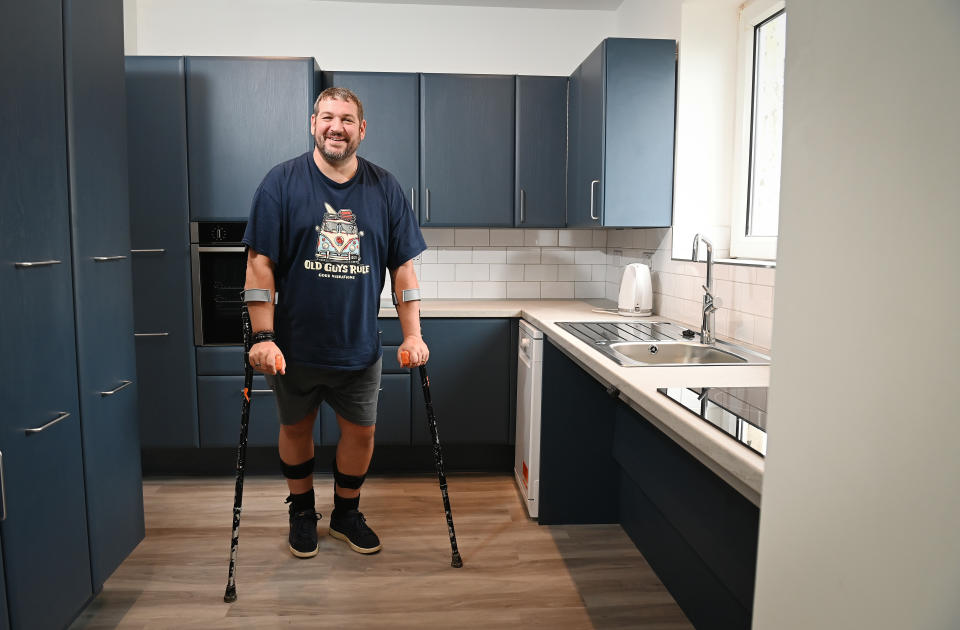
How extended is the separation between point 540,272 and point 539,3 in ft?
4.99

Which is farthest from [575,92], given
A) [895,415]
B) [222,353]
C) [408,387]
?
[895,415]

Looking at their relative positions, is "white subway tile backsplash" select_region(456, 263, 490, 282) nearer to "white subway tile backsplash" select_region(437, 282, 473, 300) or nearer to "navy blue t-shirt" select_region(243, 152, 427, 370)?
"white subway tile backsplash" select_region(437, 282, 473, 300)

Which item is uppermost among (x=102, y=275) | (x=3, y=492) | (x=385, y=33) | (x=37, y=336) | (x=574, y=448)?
(x=385, y=33)

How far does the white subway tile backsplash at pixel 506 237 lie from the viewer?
4039mm

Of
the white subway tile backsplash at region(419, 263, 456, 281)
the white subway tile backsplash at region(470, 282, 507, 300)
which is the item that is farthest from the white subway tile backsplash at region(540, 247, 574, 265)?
the white subway tile backsplash at region(419, 263, 456, 281)

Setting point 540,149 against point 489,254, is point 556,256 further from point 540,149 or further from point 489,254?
point 540,149

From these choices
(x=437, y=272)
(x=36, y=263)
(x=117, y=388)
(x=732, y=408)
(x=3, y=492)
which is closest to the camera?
(x=732, y=408)

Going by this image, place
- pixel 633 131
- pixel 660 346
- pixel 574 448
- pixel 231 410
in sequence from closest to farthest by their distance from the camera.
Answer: pixel 660 346 → pixel 574 448 → pixel 633 131 → pixel 231 410

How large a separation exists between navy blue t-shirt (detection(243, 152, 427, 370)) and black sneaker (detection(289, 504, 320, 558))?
67 centimetres

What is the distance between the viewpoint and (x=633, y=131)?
307 centimetres

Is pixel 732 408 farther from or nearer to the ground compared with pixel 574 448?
farther from the ground

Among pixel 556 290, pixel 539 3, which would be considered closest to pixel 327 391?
pixel 556 290

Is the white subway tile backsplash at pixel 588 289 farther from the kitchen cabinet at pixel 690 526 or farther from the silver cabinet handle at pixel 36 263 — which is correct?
the silver cabinet handle at pixel 36 263

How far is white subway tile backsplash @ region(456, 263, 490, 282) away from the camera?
405 centimetres
